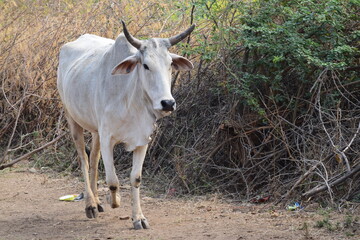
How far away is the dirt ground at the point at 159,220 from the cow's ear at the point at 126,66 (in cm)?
118

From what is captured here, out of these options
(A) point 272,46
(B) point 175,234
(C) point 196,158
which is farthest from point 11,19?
Answer: (B) point 175,234

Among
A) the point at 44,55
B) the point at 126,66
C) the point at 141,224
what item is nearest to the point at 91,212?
the point at 141,224

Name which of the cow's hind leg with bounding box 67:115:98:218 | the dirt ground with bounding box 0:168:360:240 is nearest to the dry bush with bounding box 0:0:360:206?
the dirt ground with bounding box 0:168:360:240

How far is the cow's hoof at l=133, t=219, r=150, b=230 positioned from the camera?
4.93 metres

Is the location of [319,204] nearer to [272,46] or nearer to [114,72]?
[272,46]

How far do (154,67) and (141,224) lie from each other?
46.7 inches

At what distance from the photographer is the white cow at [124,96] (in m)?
4.72

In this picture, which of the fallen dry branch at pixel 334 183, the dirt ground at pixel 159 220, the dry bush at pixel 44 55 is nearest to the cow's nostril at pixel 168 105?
the dirt ground at pixel 159 220

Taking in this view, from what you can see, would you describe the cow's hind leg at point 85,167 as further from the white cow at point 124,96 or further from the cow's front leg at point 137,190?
the cow's front leg at point 137,190

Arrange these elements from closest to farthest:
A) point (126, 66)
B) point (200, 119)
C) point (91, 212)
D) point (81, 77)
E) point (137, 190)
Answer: point (126, 66)
point (137, 190)
point (91, 212)
point (81, 77)
point (200, 119)

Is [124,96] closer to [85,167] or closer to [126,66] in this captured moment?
[126,66]

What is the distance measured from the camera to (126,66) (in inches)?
191

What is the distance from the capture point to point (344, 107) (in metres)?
5.90

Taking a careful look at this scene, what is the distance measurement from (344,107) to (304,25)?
2.68 feet
